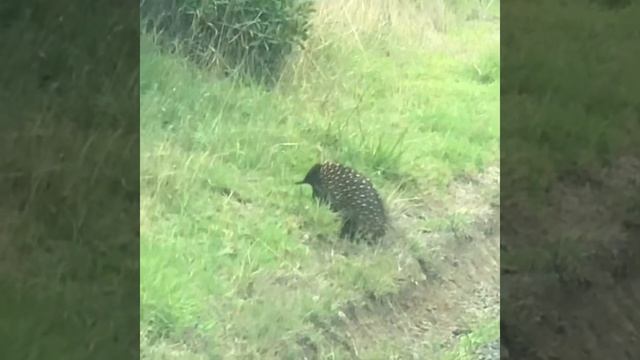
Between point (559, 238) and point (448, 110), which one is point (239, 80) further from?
point (559, 238)

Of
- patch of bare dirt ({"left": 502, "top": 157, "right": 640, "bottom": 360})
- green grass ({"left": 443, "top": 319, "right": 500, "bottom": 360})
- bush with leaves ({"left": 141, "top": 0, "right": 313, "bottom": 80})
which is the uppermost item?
bush with leaves ({"left": 141, "top": 0, "right": 313, "bottom": 80})

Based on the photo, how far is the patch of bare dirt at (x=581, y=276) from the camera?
1566 millimetres

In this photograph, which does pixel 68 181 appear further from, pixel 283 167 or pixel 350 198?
pixel 350 198

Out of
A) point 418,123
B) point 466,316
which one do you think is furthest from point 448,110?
point 466,316

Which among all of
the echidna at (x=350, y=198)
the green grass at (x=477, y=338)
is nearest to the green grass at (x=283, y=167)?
the echidna at (x=350, y=198)

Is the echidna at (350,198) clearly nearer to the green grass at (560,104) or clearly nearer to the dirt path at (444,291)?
the dirt path at (444,291)

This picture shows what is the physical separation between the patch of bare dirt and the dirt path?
0.03 metres

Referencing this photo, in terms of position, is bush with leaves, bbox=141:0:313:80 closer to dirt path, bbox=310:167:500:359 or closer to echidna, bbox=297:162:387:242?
echidna, bbox=297:162:387:242

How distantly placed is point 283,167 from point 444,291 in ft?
1.00

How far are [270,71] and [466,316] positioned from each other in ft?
1.55

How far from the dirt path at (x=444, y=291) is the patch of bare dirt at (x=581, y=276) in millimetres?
31

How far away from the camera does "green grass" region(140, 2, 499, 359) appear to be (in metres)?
1.52

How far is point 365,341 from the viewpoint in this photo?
1.54 meters

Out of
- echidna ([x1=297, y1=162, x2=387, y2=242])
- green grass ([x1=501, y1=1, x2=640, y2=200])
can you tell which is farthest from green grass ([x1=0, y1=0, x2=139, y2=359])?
green grass ([x1=501, y1=1, x2=640, y2=200])
